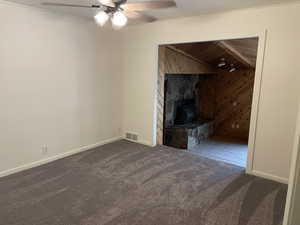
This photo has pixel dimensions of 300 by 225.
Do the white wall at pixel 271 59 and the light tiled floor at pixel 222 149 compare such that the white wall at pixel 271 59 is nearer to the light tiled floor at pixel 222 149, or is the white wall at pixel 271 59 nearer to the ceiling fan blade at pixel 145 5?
the ceiling fan blade at pixel 145 5

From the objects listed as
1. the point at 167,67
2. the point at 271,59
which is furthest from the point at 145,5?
the point at 167,67

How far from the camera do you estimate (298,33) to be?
270 centimetres

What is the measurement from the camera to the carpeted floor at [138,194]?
216 centimetres

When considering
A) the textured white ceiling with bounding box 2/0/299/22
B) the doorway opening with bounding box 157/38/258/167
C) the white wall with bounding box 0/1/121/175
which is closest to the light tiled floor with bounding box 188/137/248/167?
the doorway opening with bounding box 157/38/258/167

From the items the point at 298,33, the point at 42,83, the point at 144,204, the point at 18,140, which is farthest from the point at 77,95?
the point at 298,33

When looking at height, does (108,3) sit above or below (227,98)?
above

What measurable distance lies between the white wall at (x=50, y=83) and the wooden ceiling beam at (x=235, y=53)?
2.32 metres

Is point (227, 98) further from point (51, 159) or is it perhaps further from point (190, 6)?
point (51, 159)

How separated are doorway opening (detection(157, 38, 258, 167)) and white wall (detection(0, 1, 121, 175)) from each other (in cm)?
122

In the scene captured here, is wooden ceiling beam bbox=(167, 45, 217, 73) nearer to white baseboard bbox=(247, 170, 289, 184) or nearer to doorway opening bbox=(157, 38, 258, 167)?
doorway opening bbox=(157, 38, 258, 167)

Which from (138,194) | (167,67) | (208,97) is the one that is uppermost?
(167,67)

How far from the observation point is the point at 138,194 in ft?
8.52

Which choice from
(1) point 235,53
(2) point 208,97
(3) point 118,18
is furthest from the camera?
(2) point 208,97

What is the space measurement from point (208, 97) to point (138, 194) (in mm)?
5294
